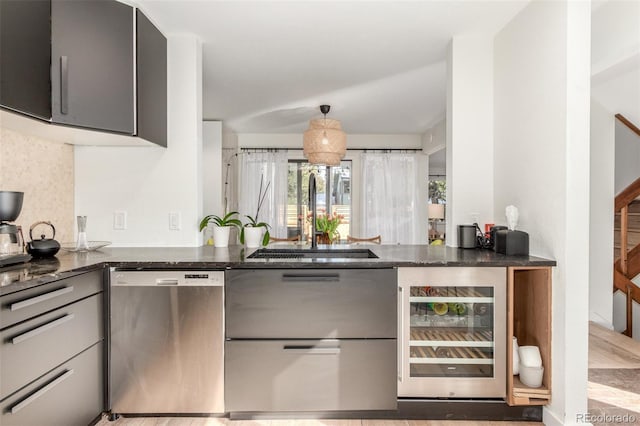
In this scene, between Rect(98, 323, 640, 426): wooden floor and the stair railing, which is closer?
Rect(98, 323, 640, 426): wooden floor

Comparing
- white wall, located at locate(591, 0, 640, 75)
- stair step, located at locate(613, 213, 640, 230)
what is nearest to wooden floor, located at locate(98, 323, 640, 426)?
stair step, located at locate(613, 213, 640, 230)

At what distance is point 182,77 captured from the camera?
2.57 meters

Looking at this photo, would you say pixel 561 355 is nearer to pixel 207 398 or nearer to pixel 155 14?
pixel 207 398

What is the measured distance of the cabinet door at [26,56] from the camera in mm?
1603

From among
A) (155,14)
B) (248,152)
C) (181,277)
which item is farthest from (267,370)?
(248,152)

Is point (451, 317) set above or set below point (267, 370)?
above

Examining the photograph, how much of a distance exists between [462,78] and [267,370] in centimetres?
218

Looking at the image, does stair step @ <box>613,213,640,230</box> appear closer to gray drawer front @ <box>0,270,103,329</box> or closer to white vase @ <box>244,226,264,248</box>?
white vase @ <box>244,226,264,248</box>

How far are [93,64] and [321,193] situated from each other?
4.59 meters

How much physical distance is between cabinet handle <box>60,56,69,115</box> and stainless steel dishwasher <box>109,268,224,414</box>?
2.71ft

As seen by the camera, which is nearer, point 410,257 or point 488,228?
point 410,257

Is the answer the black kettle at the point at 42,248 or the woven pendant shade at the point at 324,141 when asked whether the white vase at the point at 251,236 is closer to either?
the black kettle at the point at 42,248

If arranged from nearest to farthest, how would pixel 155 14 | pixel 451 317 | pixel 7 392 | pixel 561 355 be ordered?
pixel 7 392
pixel 561 355
pixel 451 317
pixel 155 14

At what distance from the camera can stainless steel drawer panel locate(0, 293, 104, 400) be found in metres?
1.36
